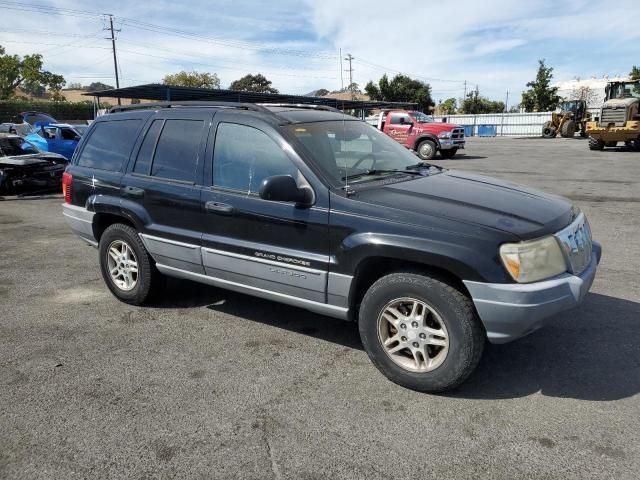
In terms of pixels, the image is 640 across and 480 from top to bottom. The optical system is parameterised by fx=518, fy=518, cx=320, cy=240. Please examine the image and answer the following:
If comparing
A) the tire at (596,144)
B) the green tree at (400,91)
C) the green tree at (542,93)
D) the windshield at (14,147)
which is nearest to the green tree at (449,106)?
the green tree at (400,91)

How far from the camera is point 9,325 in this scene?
14.6 ft

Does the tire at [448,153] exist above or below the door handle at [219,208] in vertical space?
below

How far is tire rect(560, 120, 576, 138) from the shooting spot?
121ft

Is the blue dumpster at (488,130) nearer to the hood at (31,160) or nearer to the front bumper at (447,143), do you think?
the front bumper at (447,143)

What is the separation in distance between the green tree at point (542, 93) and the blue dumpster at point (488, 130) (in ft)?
21.3

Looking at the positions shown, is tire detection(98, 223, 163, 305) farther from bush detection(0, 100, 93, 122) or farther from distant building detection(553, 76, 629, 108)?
distant building detection(553, 76, 629, 108)

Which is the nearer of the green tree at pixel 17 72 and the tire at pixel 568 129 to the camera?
the tire at pixel 568 129

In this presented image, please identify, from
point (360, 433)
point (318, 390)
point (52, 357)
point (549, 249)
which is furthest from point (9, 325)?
point (549, 249)

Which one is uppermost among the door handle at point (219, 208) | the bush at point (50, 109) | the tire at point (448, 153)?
the bush at point (50, 109)

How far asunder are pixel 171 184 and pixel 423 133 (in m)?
18.4

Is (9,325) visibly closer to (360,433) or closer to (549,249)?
(360,433)

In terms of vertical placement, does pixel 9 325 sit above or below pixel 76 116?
below

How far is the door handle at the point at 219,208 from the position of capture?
3.91 m

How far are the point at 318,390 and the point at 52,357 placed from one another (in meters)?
2.04
